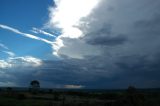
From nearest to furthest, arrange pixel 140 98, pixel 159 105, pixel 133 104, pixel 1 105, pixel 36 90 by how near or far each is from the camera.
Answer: pixel 159 105
pixel 133 104
pixel 140 98
pixel 1 105
pixel 36 90

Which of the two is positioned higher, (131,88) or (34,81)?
(34,81)

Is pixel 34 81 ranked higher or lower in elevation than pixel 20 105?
higher

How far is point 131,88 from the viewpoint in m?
39.3

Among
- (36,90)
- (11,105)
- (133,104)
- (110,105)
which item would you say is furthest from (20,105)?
(36,90)

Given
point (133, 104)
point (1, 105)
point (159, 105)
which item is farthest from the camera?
point (1, 105)

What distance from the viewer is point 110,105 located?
3678 cm

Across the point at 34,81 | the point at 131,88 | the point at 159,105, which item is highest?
the point at 34,81

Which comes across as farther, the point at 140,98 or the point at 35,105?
the point at 35,105

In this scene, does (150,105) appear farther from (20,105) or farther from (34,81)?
(34,81)

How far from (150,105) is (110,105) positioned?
228 inches

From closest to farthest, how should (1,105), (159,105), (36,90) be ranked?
(159,105), (1,105), (36,90)

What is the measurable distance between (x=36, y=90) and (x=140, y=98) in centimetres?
7274

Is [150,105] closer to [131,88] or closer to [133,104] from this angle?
[133,104]

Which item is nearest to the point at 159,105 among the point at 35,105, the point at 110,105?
the point at 110,105
